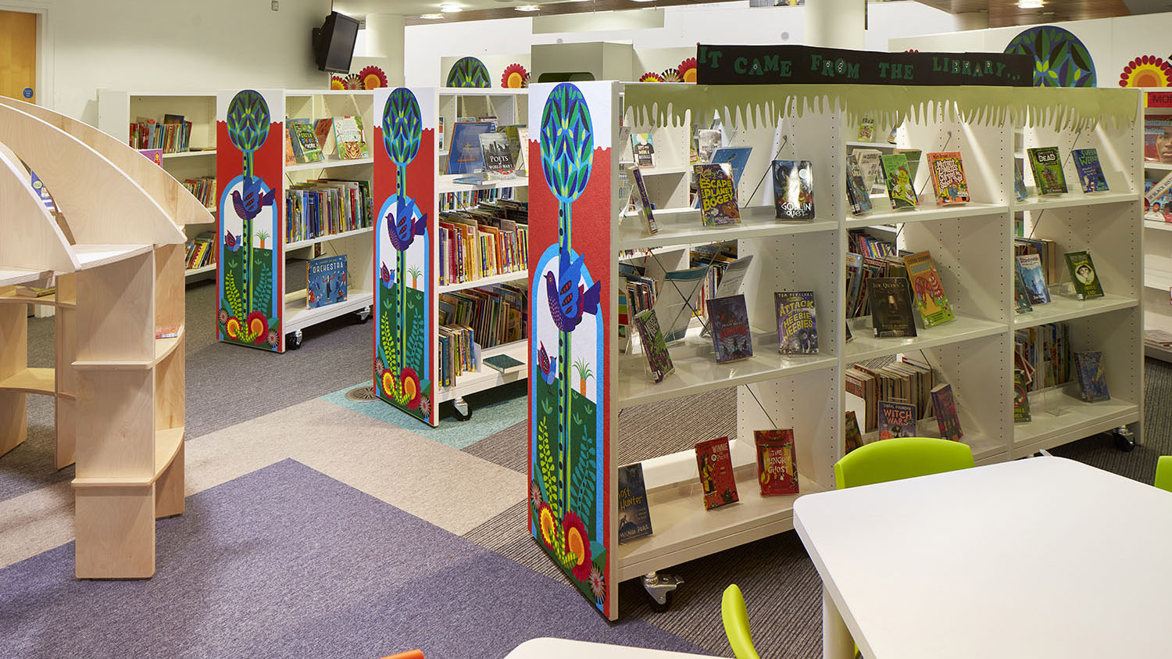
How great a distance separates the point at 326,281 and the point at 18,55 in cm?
296

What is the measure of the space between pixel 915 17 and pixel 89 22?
9.43 m

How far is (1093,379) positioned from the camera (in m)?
4.36

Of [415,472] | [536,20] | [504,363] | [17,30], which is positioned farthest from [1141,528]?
[536,20]

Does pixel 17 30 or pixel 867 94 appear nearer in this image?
pixel 867 94

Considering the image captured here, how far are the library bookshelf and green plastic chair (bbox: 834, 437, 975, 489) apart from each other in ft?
2.42

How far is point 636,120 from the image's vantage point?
107 inches

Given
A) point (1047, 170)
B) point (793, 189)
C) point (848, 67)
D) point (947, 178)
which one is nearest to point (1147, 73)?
point (1047, 170)

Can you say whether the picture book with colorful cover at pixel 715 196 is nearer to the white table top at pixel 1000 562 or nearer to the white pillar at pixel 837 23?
the white table top at pixel 1000 562

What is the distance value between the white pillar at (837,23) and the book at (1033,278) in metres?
3.78

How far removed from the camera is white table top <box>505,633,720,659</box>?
146 cm

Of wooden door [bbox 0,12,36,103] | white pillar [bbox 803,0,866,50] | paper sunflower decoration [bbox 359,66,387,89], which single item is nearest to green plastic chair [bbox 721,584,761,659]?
white pillar [bbox 803,0,866,50]

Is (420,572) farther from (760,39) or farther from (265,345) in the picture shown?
(760,39)

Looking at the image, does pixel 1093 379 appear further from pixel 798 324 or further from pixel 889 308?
pixel 798 324

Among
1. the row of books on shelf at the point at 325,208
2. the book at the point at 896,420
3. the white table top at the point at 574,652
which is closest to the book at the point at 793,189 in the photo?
the book at the point at 896,420
